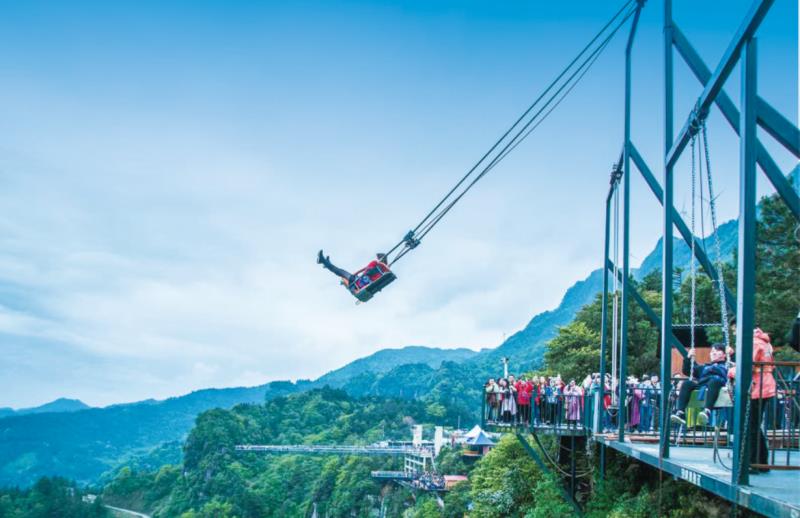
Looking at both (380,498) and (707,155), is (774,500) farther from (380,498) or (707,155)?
(380,498)

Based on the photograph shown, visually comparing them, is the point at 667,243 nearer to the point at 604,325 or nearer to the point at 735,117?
the point at 735,117

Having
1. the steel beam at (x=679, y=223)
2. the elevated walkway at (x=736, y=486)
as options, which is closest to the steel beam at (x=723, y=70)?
the steel beam at (x=679, y=223)

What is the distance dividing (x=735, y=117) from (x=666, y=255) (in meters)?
2.42

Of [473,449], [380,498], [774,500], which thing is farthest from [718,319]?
[380,498]

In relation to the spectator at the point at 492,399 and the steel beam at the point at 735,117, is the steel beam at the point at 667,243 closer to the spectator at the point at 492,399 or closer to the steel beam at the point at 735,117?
the steel beam at the point at 735,117

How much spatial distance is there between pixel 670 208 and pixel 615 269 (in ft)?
26.6

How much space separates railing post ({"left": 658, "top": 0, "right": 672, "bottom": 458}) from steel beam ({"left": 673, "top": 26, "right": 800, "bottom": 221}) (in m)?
0.30

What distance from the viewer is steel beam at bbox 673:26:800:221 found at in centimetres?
952

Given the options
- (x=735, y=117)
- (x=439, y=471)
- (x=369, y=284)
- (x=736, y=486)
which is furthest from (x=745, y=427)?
(x=439, y=471)

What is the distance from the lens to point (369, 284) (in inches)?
709

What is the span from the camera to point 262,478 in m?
147

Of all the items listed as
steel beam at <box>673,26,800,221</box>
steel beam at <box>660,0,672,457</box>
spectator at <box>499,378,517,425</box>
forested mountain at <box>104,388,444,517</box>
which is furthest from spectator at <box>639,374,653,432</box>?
forested mountain at <box>104,388,444,517</box>

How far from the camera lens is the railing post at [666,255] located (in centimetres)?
1088

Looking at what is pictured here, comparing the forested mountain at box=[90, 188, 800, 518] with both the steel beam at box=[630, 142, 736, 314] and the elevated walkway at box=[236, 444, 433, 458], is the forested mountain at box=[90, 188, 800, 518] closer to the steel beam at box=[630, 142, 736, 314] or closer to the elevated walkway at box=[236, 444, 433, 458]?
the elevated walkway at box=[236, 444, 433, 458]
